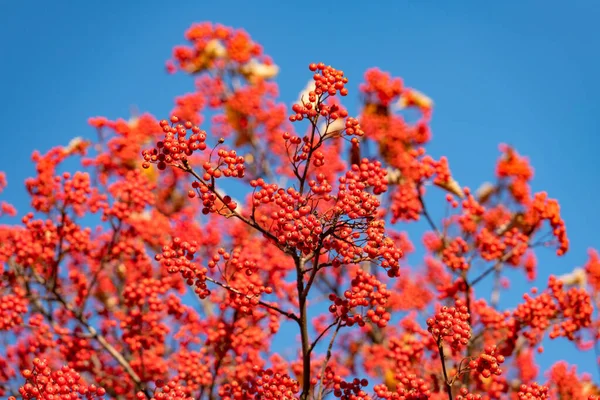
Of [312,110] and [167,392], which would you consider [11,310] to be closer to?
[167,392]

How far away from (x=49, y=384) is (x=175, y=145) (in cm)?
270

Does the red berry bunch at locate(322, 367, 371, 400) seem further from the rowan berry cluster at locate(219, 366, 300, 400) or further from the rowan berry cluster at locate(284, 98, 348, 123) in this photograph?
the rowan berry cluster at locate(284, 98, 348, 123)

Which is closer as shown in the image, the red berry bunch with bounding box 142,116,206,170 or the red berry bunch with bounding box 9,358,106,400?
the red berry bunch with bounding box 142,116,206,170

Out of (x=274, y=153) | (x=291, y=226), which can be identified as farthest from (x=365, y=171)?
(x=274, y=153)

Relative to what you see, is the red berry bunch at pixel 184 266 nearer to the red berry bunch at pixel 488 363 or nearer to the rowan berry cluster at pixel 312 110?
the rowan berry cluster at pixel 312 110

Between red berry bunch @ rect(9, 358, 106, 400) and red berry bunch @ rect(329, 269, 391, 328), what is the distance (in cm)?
266

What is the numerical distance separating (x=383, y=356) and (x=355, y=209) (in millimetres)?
8386

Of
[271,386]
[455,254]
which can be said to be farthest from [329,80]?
[455,254]

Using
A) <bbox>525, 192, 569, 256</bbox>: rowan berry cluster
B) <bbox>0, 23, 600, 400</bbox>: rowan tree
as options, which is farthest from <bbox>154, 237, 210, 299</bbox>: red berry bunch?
<bbox>525, 192, 569, 256</bbox>: rowan berry cluster

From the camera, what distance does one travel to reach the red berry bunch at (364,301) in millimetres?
6090

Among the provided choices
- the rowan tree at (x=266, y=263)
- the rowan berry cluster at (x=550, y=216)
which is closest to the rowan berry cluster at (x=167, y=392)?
the rowan tree at (x=266, y=263)

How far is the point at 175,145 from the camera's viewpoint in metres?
5.54

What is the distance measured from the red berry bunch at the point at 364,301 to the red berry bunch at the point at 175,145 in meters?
1.99

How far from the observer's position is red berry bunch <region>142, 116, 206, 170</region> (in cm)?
555
